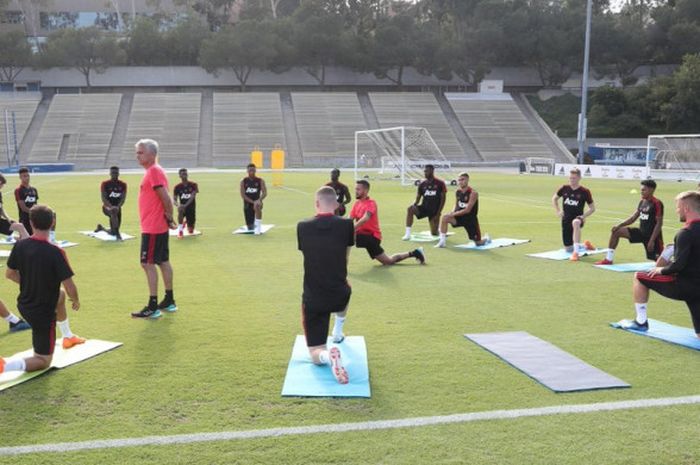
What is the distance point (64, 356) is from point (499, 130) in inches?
2636

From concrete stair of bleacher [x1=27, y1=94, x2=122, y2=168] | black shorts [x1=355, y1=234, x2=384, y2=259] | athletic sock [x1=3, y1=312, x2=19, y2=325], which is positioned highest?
concrete stair of bleacher [x1=27, y1=94, x2=122, y2=168]

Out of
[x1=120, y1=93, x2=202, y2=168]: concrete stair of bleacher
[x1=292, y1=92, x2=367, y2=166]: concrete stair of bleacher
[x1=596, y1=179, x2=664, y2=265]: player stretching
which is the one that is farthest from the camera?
[x1=292, y1=92, x2=367, y2=166]: concrete stair of bleacher

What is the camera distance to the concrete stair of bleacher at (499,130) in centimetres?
6525

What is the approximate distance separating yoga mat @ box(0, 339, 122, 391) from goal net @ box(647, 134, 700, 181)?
119 feet

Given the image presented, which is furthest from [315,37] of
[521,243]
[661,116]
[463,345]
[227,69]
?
[463,345]

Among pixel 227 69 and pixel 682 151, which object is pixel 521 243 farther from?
pixel 227 69

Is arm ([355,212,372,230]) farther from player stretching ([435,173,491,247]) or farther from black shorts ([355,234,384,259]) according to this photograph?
player stretching ([435,173,491,247])

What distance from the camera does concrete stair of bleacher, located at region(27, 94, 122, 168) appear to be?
5953cm

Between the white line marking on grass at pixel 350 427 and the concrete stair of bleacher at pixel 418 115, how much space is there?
59.8 m

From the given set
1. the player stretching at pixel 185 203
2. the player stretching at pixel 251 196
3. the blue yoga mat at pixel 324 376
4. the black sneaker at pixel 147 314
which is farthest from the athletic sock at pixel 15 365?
the player stretching at pixel 251 196

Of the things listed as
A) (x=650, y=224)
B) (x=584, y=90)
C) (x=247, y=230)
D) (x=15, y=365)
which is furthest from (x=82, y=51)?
(x=15, y=365)

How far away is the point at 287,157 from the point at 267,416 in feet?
193

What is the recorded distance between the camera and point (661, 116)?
6525cm

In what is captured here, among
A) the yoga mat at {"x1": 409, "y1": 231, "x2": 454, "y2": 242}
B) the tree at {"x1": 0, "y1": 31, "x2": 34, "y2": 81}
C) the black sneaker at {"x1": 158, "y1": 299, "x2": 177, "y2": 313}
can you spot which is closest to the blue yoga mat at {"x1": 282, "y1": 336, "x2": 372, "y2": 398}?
the black sneaker at {"x1": 158, "y1": 299, "x2": 177, "y2": 313}
